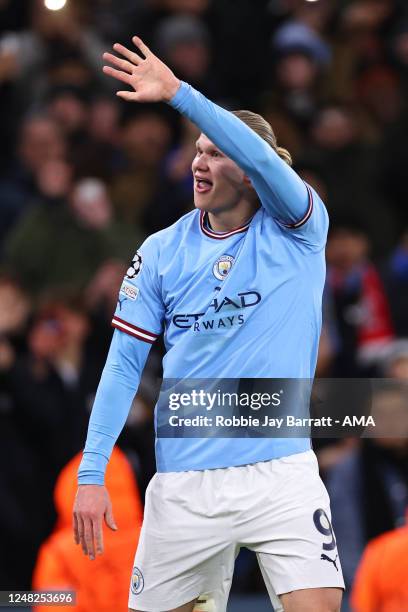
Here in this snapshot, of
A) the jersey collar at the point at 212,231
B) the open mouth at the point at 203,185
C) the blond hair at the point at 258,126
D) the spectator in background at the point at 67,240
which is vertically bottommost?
the jersey collar at the point at 212,231

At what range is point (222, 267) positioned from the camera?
4.17m

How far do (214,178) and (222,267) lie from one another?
0.89 ft

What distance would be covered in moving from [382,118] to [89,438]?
5493mm

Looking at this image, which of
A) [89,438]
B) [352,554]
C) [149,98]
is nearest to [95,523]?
[89,438]

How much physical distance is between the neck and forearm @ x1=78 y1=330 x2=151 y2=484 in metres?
0.44

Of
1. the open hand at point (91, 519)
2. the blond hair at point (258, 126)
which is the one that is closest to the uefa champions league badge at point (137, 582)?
the open hand at point (91, 519)

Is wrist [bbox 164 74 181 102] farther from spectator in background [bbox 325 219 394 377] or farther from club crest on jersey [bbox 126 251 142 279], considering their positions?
spectator in background [bbox 325 219 394 377]

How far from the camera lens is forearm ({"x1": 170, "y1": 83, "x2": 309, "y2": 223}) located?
384 cm

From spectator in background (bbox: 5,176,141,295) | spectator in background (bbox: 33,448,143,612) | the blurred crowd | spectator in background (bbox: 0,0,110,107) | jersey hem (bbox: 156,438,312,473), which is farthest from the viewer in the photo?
spectator in background (bbox: 0,0,110,107)

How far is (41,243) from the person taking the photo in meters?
7.60

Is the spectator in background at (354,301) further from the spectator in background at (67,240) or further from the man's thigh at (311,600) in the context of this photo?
the man's thigh at (311,600)

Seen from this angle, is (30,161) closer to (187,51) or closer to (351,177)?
(187,51)

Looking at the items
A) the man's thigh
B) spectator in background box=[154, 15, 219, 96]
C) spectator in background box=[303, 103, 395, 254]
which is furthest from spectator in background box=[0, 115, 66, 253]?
the man's thigh

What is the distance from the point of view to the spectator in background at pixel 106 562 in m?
5.15
